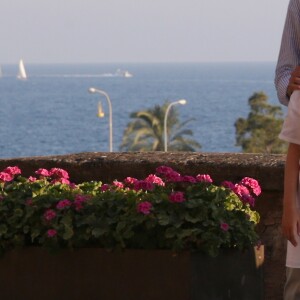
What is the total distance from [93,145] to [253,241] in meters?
118

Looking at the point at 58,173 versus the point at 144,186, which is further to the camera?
the point at 58,173

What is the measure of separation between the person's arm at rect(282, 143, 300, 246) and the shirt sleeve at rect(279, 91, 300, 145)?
0.03 metres

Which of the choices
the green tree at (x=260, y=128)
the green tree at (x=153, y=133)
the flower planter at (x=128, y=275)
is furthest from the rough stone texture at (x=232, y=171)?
the green tree at (x=260, y=128)

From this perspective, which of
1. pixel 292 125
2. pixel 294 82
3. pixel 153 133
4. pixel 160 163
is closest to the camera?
pixel 292 125

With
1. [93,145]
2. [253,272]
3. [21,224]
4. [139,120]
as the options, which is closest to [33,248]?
[21,224]

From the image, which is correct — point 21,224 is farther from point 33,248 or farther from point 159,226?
point 159,226

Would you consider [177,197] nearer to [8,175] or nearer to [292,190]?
[8,175]

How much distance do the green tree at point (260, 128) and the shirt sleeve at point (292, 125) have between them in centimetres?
7541

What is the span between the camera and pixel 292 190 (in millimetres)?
3400

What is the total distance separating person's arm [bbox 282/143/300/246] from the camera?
3.39 metres

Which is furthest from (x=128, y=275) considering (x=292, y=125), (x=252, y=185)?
(x=292, y=125)

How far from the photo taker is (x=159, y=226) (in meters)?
4.57

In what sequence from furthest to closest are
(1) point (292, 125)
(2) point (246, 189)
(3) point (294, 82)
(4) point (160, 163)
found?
(4) point (160, 163), (2) point (246, 189), (3) point (294, 82), (1) point (292, 125)

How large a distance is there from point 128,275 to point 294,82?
1302 mm
